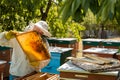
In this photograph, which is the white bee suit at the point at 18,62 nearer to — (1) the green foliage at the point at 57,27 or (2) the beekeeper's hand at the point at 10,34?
(2) the beekeeper's hand at the point at 10,34

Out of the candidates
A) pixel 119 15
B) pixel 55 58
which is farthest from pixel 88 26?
pixel 119 15

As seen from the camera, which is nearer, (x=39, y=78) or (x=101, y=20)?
(x=101, y=20)

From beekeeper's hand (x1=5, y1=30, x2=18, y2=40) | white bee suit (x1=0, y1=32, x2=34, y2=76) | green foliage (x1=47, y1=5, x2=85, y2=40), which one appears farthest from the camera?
green foliage (x1=47, y1=5, x2=85, y2=40)

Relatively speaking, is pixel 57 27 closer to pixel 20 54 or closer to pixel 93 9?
pixel 20 54

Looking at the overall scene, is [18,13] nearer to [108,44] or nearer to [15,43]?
[108,44]

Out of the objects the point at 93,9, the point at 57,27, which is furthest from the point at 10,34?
the point at 57,27

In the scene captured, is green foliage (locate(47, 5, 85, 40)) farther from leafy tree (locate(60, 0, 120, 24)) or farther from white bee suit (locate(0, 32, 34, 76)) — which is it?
leafy tree (locate(60, 0, 120, 24))

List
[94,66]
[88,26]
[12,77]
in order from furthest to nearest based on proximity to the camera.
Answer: [88,26], [12,77], [94,66]

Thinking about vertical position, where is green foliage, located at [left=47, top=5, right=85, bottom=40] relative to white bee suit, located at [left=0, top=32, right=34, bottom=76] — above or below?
above

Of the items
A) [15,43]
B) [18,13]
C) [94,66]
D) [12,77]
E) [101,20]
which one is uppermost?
[18,13]

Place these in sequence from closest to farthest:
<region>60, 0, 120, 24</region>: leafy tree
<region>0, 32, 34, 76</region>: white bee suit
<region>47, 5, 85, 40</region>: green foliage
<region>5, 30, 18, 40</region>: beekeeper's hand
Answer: <region>60, 0, 120, 24</region>: leafy tree → <region>5, 30, 18, 40</region>: beekeeper's hand → <region>0, 32, 34, 76</region>: white bee suit → <region>47, 5, 85, 40</region>: green foliage

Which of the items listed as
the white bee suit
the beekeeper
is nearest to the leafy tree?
the beekeeper

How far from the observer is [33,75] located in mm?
3121

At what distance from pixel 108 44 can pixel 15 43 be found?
4.26 metres
